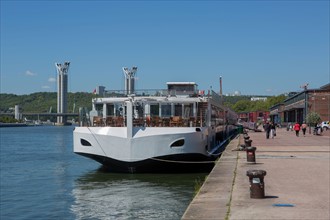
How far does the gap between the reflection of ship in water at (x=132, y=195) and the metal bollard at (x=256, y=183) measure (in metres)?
4.25

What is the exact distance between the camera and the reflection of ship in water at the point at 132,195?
16.8 metres

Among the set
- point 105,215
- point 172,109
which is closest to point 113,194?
point 105,215

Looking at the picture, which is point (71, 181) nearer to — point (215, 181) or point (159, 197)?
point (159, 197)

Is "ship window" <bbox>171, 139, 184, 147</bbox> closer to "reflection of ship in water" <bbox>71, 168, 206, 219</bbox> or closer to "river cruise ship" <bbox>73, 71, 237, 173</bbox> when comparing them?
"river cruise ship" <bbox>73, 71, 237, 173</bbox>

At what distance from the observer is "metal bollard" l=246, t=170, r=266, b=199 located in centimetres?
1169

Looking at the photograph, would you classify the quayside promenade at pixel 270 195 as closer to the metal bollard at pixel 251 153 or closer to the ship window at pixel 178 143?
the metal bollard at pixel 251 153

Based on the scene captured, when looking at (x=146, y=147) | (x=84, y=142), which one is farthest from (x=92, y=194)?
(x=84, y=142)

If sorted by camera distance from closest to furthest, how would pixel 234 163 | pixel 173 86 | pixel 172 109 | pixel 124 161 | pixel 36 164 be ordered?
pixel 234 163 < pixel 124 161 < pixel 172 109 < pixel 173 86 < pixel 36 164

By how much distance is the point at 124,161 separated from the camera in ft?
84.0

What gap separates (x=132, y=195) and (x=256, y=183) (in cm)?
924

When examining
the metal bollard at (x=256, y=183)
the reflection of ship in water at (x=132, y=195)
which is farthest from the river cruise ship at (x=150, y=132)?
the metal bollard at (x=256, y=183)

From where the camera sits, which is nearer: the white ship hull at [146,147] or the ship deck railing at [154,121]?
the white ship hull at [146,147]

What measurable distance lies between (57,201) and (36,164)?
17.6 m

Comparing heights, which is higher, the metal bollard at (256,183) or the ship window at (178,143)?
the ship window at (178,143)
